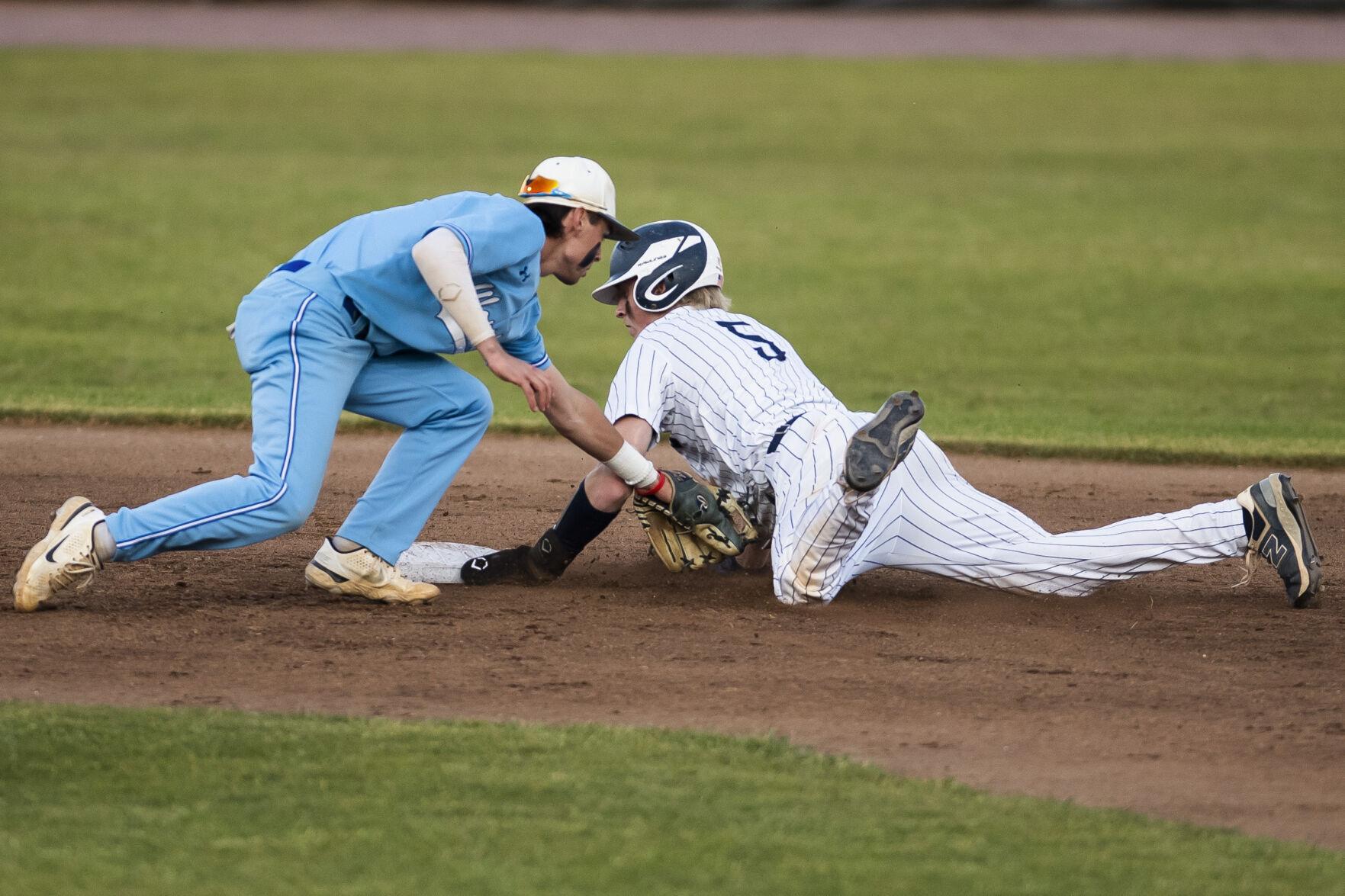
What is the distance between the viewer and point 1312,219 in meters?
18.2

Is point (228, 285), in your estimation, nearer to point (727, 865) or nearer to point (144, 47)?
point (727, 865)

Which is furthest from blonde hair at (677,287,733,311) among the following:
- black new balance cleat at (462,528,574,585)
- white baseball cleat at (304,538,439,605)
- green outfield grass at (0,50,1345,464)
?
green outfield grass at (0,50,1345,464)

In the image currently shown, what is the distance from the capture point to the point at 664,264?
638 cm

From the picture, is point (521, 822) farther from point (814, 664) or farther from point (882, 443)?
point (882, 443)

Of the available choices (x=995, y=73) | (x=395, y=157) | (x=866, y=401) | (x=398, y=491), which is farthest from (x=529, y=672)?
(x=995, y=73)

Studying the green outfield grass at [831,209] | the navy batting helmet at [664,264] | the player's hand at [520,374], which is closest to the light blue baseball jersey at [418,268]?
the player's hand at [520,374]

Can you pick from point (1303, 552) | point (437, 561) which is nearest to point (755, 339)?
point (437, 561)

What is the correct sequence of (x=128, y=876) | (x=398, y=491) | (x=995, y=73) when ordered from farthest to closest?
(x=995, y=73)
(x=398, y=491)
(x=128, y=876)

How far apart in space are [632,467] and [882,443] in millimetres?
930

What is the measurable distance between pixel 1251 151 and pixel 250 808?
816 inches

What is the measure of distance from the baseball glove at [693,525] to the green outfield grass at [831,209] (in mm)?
3448

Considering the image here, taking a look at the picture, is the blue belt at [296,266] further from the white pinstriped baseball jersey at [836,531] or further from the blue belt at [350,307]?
the white pinstriped baseball jersey at [836,531]

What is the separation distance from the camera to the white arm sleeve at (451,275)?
5.30 m

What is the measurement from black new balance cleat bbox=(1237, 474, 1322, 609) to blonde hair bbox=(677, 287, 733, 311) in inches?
81.3
